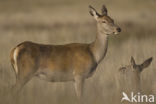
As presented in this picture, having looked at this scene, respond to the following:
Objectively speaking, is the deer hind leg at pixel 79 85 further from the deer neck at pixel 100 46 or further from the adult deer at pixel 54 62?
the deer neck at pixel 100 46

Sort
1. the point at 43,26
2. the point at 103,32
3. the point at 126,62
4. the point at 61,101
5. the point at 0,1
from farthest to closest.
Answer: the point at 0,1 < the point at 43,26 < the point at 126,62 < the point at 103,32 < the point at 61,101

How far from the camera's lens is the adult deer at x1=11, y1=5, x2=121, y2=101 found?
9.07 metres

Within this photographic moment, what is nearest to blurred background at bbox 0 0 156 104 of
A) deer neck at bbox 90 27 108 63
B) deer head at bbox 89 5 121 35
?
deer neck at bbox 90 27 108 63

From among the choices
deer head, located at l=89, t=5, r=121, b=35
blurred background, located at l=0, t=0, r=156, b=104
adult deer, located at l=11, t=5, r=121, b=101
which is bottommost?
blurred background, located at l=0, t=0, r=156, b=104

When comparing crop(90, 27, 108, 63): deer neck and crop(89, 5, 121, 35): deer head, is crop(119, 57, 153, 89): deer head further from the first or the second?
crop(89, 5, 121, 35): deer head

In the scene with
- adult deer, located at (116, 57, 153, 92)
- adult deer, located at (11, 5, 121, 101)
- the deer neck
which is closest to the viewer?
adult deer, located at (11, 5, 121, 101)

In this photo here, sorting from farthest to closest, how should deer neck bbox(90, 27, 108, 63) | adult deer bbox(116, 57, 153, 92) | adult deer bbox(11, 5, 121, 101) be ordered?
deer neck bbox(90, 27, 108, 63) < adult deer bbox(116, 57, 153, 92) < adult deer bbox(11, 5, 121, 101)

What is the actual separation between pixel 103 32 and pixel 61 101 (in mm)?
1294

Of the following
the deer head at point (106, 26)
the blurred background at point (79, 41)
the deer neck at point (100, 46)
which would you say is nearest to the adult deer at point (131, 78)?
the blurred background at point (79, 41)

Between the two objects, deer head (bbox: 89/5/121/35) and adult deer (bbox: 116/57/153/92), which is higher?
deer head (bbox: 89/5/121/35)

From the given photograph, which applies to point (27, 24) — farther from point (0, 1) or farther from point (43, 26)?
point (0, 1)

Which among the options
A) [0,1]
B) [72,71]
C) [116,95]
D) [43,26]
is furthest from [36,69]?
[0,1]

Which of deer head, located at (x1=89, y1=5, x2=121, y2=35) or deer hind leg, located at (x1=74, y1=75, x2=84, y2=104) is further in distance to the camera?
deer head, located at (x1=89, y1=5, x2=121, y2=35)

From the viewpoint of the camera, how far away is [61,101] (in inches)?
349
